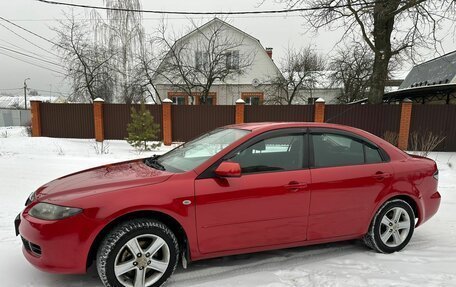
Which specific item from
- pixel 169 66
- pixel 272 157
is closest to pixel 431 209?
pixel 272 157

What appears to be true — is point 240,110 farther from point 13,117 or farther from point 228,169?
point 13,117

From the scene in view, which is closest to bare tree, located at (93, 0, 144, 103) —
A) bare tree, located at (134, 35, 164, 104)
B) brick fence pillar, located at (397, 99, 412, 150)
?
bare tree, located at (134, 35, 164, 104)

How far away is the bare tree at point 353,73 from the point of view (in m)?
24.2

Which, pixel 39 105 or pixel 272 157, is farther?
pixel 39 105

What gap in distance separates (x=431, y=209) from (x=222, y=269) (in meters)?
2.65

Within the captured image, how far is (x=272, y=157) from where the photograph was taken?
10.6ft

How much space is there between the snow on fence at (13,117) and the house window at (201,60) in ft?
63.6

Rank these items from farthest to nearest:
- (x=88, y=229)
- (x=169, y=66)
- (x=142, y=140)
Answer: (x=169, y=66) → (x=142, y=140) → (x=88, y=229)

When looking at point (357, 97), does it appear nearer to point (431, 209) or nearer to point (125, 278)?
point (431, 209)

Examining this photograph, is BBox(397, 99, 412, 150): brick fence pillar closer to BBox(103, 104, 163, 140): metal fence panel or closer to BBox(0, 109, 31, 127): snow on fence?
BBox(103, 104, 163, 140): metal fence panel

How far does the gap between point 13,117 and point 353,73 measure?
1263 inches

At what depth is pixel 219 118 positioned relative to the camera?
579 inches

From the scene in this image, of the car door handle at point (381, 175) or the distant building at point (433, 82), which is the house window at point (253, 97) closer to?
the distant building at point (433, 82)

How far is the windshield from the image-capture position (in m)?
3.13
